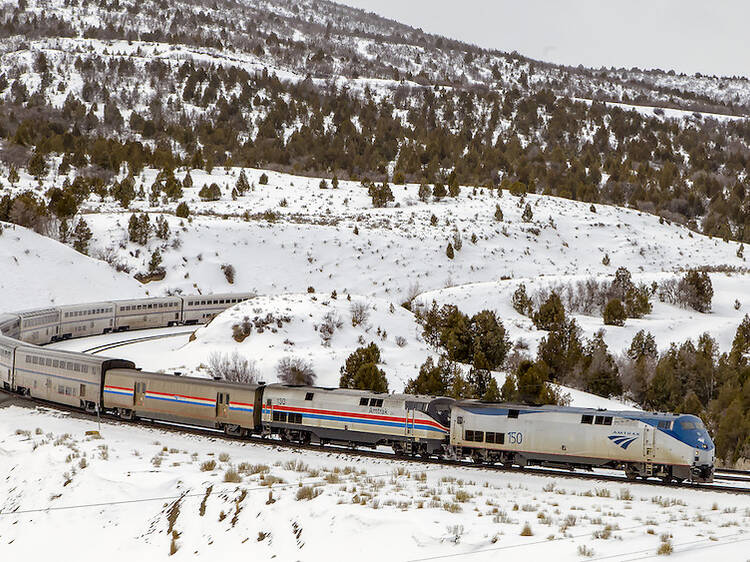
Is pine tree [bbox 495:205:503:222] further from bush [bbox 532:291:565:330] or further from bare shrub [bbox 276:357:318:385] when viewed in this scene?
bare shrub [bbox 276:357:318:385]

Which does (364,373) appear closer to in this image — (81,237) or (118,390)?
(118,390)

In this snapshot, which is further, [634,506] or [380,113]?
[380,113]

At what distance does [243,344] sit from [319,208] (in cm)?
5380

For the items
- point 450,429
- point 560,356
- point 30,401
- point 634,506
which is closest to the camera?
point 634,506

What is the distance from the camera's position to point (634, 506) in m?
19.7

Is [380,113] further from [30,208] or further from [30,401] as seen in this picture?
[30,401]

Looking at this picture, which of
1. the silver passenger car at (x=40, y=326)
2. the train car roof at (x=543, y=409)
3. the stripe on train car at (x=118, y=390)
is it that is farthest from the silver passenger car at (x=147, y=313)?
the train car roof at (x=543, y=409)

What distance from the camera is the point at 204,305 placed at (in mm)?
68625

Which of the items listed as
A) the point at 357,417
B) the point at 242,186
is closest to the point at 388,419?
the point at 357,417

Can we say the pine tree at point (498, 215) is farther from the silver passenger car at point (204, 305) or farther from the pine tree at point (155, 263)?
the pine tree at point (155, 263)

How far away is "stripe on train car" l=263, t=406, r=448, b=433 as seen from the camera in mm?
27500

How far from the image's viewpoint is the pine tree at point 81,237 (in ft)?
249

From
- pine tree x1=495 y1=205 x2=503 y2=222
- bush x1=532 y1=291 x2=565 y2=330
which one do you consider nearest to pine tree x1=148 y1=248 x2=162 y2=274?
bush x1=532 y1=291 x2=565 y2=330

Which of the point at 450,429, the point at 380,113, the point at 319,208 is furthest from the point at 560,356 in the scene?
the point at 380,113
